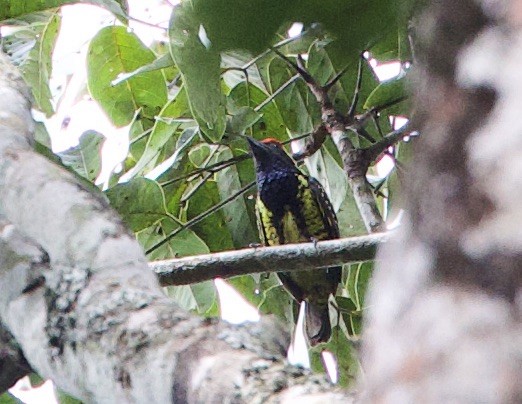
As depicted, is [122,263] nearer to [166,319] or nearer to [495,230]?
[166,319]

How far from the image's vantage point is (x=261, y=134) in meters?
2.92

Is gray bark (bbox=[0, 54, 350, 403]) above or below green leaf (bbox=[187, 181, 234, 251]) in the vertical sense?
below

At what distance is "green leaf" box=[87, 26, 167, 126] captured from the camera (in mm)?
2600

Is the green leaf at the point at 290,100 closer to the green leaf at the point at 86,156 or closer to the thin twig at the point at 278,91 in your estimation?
the thin twig at the point at 278,91

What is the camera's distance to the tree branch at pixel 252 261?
207 cm

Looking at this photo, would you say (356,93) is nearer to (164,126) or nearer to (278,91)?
(278,91)

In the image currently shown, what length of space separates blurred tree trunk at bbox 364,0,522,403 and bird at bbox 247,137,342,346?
3.13 m

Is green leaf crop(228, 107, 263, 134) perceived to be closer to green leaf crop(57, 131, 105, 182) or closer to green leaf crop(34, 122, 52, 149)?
green leaf crop(57, 131, 105, 182)

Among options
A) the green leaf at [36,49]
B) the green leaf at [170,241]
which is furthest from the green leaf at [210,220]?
the green leaf at [36,49]

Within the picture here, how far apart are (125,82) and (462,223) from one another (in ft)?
7.63

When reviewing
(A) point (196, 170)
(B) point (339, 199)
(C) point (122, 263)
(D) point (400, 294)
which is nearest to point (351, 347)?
(B) point (339, 199)

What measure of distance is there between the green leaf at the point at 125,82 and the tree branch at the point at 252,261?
0.69 m

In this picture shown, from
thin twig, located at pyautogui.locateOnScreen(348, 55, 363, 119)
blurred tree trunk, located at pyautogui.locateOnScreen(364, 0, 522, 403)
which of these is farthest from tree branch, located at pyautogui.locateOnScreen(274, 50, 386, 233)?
blurred tree trunk, located at pyautogui.locateOnScreen(364, 0, 522, 403)

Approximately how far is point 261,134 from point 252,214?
0.81 ft
